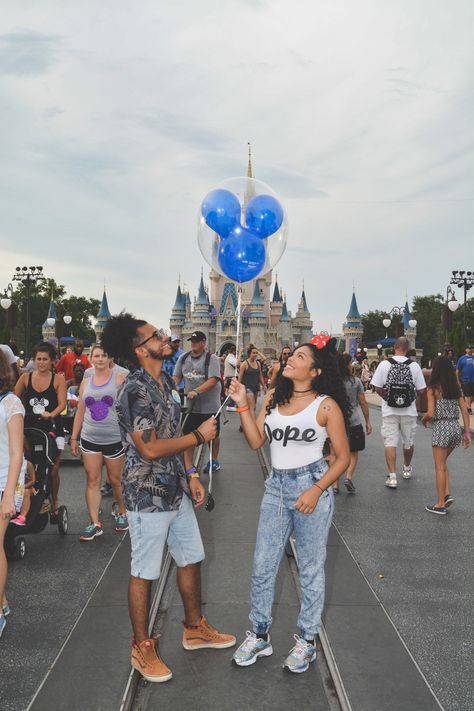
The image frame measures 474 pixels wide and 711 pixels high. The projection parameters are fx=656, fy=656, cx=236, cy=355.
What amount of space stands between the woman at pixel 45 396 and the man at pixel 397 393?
12.9 ft

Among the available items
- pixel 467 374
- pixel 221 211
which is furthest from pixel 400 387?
pixel 467 374

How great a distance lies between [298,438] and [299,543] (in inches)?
23.5

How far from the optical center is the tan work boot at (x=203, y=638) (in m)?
3.74

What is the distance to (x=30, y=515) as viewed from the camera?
525cm

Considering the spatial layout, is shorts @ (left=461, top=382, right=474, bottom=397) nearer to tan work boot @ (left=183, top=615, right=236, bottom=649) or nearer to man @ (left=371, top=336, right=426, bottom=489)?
man @ (left=371, top=336, right=426, bottom=489)

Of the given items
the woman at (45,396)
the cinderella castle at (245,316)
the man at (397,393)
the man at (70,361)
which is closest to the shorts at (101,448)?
the woman at (45,396)

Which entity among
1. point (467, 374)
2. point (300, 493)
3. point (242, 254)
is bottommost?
point (300, 493)

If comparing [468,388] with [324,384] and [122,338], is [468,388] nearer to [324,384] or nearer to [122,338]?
[324,384]

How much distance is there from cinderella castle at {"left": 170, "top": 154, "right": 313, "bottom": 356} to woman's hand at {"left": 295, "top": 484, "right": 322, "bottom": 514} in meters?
91.2

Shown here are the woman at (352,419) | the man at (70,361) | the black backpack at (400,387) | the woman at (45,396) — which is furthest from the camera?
the man at (70,361)

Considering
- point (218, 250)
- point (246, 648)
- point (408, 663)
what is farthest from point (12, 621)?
point (218, 250)

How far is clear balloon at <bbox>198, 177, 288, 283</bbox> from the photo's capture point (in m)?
6.06

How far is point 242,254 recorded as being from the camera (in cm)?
618

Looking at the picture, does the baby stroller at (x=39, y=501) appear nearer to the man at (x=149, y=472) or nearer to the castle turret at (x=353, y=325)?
the man at (x=149, y=472)
